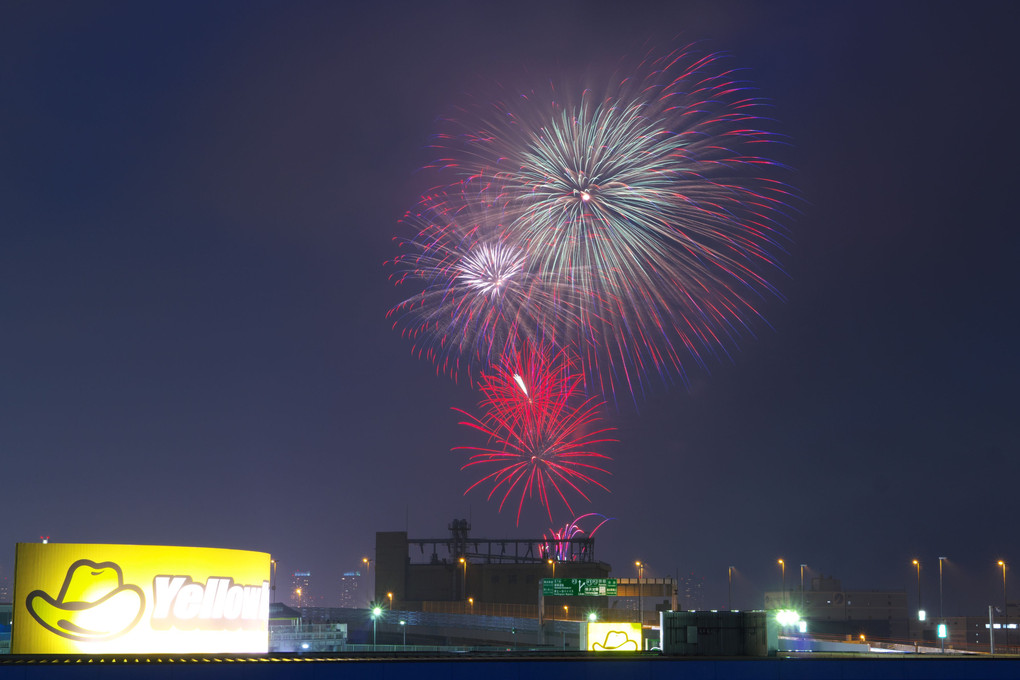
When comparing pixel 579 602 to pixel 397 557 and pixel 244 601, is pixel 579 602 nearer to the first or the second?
pixel 397 557

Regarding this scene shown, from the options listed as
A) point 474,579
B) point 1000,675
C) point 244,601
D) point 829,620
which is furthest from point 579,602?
point 1000,675

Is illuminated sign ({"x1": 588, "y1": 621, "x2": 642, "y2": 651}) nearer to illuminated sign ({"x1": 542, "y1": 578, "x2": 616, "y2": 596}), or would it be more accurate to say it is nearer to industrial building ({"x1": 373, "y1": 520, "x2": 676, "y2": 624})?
illuminated sign ({"x1": 542, "y1": 578, "x2": 616, "y2": 596})

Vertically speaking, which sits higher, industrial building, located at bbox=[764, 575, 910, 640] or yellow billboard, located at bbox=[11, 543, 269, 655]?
yellow billboard, located at bbox=[11, 543, 269, 655]

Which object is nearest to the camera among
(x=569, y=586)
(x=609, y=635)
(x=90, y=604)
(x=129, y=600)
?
(x=90, y=604)

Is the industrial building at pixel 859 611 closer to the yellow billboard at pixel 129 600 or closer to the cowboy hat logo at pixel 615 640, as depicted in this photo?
the cowboy hat logo at pixel 615 640

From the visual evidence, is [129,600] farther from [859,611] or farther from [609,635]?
[859,611]

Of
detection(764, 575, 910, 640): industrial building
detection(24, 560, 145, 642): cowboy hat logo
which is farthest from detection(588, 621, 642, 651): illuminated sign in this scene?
detection(764, 575, 910, 640): industrial building

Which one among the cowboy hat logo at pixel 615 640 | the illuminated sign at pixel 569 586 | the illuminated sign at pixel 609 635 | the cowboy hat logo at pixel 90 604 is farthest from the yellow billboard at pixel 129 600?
the illuminated sign at pixel 569 586

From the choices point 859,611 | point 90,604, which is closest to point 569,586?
point 90,604
